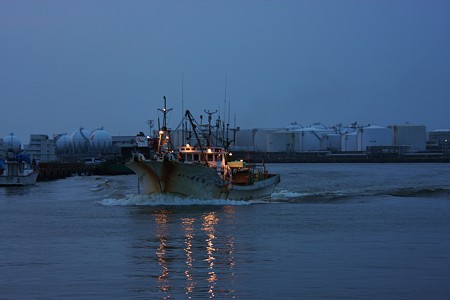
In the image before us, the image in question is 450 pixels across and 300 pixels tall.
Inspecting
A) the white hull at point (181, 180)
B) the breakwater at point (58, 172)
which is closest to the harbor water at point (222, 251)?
the white hull at point (181, 180)

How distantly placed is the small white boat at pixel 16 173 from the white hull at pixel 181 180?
108 ft

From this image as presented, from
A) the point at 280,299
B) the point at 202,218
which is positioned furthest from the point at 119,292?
the point at 202,218

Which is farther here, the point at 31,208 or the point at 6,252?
the point at 31,208

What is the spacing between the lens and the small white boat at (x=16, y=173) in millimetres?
79625

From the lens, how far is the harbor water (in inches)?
822

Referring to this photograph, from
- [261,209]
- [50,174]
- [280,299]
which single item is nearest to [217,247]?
[280,299]

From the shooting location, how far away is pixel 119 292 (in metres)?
20.4

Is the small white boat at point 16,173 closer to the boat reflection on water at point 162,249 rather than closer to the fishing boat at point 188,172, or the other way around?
the fishing boat at point 188,172

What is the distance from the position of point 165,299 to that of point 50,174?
85829 millimetres

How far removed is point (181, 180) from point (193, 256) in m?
21.8

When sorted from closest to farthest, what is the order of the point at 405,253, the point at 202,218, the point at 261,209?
the point at 405,253 < the point at 202,218 < the point at 261,209

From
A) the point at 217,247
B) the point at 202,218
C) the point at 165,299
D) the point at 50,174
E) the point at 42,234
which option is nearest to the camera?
the point at 165,299

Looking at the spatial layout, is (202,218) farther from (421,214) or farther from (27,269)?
(27,269)

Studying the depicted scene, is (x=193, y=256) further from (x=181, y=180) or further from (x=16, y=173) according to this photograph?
(x=16, y=173)
